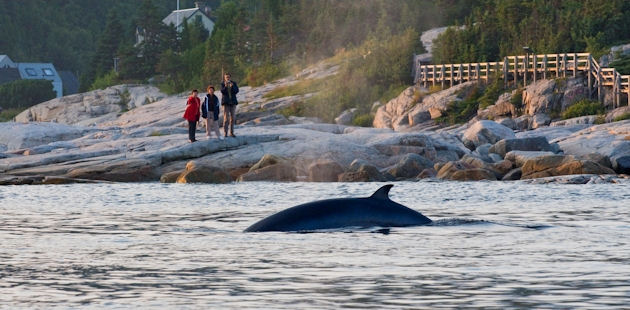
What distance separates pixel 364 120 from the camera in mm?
55875

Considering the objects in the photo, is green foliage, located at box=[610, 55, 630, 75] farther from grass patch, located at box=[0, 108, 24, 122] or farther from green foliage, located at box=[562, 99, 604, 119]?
grass patch, located at box=[0, 108, 24, 122]

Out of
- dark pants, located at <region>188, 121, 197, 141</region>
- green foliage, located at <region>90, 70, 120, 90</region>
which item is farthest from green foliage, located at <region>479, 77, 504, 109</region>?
green foliage, located at <region>90, 70, 120, 90</region>

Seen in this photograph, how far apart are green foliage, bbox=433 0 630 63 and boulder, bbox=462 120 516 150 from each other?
14.6 metres

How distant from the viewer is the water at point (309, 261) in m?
9.19

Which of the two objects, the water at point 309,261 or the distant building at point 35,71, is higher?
the distant building at point 35,71

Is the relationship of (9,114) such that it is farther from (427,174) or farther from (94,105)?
(427,174)

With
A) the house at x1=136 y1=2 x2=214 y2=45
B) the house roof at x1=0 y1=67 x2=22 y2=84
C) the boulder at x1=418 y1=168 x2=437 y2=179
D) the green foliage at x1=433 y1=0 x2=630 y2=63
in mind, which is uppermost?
the house at x1=136 y1=2 x2=214 y2=45

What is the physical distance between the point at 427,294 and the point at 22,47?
12354cm

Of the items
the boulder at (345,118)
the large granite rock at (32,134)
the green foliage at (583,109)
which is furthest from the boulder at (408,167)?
the boulder at (345,118)

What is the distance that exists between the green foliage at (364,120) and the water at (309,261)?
34.7 metres

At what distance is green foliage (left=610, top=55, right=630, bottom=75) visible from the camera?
50000 mm

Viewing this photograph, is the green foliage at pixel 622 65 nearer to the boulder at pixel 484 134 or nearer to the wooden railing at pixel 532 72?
the wooden railing at pixel 532 72

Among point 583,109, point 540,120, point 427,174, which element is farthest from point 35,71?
Answer: point 427,174

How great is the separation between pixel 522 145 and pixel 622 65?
17162 mm
